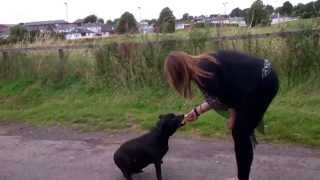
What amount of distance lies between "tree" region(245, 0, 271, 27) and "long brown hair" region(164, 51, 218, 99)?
22.7 feet

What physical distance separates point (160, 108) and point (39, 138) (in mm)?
2251

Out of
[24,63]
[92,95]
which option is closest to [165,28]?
[92,95]

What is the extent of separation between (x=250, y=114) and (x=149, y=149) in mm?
1338

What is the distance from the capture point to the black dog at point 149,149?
241 inches

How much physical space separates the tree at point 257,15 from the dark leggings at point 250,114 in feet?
21.9

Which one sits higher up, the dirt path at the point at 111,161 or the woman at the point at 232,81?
the woman at the point at 232,81

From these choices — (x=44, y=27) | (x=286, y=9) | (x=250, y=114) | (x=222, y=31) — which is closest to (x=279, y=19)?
(x=222, y=31)

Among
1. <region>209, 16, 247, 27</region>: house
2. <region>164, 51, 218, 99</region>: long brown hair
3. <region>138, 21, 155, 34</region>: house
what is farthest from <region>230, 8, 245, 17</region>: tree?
<region>164, 51, 218, 99</region>: long brown hair

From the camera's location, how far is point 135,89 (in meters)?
11.3

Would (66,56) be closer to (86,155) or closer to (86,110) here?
(86,110)

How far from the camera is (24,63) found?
549 inches

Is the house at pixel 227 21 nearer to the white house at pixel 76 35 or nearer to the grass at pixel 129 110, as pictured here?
the grass at pixel 129 110

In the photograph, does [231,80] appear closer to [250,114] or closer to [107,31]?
[250,114]

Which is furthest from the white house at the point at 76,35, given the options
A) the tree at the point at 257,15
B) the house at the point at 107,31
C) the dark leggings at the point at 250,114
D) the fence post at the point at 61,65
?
the dark leggings at the point at 250,114
